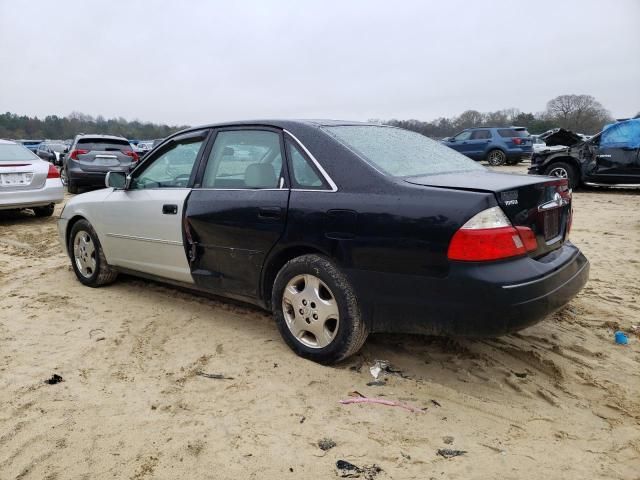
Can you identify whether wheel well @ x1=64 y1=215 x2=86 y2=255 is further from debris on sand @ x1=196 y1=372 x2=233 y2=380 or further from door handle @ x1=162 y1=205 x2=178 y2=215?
debris on sand @ x1=196 y1=372 x2=233 y2=380

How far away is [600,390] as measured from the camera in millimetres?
2924

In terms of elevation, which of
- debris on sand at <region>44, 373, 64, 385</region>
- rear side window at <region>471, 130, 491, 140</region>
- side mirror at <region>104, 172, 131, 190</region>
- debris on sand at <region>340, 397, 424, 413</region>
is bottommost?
debris on sand at <region>44, 373, 64, 385</region>

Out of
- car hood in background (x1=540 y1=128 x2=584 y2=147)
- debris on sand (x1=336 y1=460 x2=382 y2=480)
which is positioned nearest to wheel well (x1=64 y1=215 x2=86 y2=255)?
debris on sand (x1=336 y1=460 x2=382 y2=480)

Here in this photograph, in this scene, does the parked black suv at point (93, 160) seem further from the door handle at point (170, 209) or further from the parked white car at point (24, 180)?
the door handle at point (170, 209)

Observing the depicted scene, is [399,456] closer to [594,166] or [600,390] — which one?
[600,390]

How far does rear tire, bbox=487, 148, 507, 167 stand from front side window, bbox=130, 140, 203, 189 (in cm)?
1764

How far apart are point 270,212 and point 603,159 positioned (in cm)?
1120

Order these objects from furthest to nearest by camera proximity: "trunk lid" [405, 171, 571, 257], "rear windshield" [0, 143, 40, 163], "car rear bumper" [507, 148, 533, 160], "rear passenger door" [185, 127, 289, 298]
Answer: "car rear bumper" [507, 148, 533, 160]
"rear windshield" [0, 143, 40, 163]
"rear passenger door" [185, 127, 289, 298]
"trunk lid" [405, 171, 571, 257]

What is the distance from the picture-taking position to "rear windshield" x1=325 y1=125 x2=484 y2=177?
3166mm

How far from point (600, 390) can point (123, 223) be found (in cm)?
382

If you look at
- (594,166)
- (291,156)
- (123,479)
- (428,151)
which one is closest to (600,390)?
(428,151)

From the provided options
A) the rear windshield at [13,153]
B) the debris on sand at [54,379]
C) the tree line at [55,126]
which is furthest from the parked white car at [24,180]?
the tree line at [55,126]

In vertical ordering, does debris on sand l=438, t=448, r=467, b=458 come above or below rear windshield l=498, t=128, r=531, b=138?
below

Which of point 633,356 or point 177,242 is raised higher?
point 177,242
